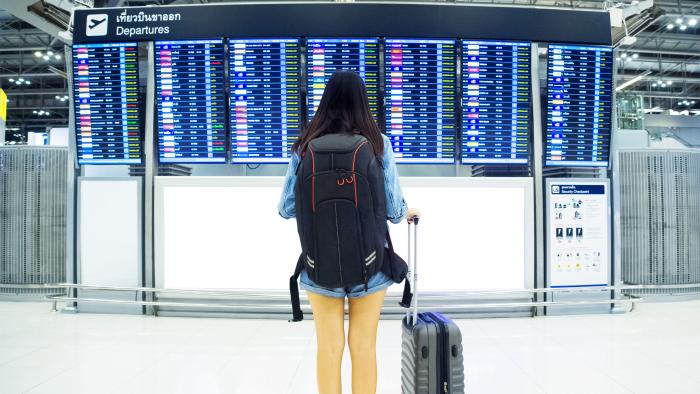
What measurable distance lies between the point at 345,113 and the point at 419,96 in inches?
97.6

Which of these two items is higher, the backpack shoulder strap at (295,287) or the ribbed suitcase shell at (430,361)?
the backpack shoulder strap at (295,287)

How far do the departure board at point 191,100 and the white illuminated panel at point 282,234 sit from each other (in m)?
0.30

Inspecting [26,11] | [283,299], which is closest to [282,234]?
[283,299]

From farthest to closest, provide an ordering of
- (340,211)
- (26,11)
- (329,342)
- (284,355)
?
(26,11)
(284,355)
(329,342)
(340,211)

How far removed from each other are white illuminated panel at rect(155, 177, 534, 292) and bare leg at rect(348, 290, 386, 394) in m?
2.30

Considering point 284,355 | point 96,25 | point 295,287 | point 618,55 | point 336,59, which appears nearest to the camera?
point 295,287

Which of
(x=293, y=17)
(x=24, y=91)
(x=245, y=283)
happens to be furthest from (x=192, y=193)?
(x=24, y=91)

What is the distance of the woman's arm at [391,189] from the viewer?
1555mm

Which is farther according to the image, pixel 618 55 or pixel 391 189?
pixel 618 55

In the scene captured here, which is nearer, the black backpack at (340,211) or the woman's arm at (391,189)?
the black backpack at (340,211)

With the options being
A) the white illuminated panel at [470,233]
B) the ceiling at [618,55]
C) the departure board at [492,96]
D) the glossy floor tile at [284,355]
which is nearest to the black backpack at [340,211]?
the glossy floor tile at [284,355]

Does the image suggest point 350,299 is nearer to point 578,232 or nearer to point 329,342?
point 329,342

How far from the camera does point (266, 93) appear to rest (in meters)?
3.82

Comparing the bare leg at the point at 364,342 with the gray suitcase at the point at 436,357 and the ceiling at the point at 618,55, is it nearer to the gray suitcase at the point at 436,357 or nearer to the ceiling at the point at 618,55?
the gray suitcase at the point at 436,357
